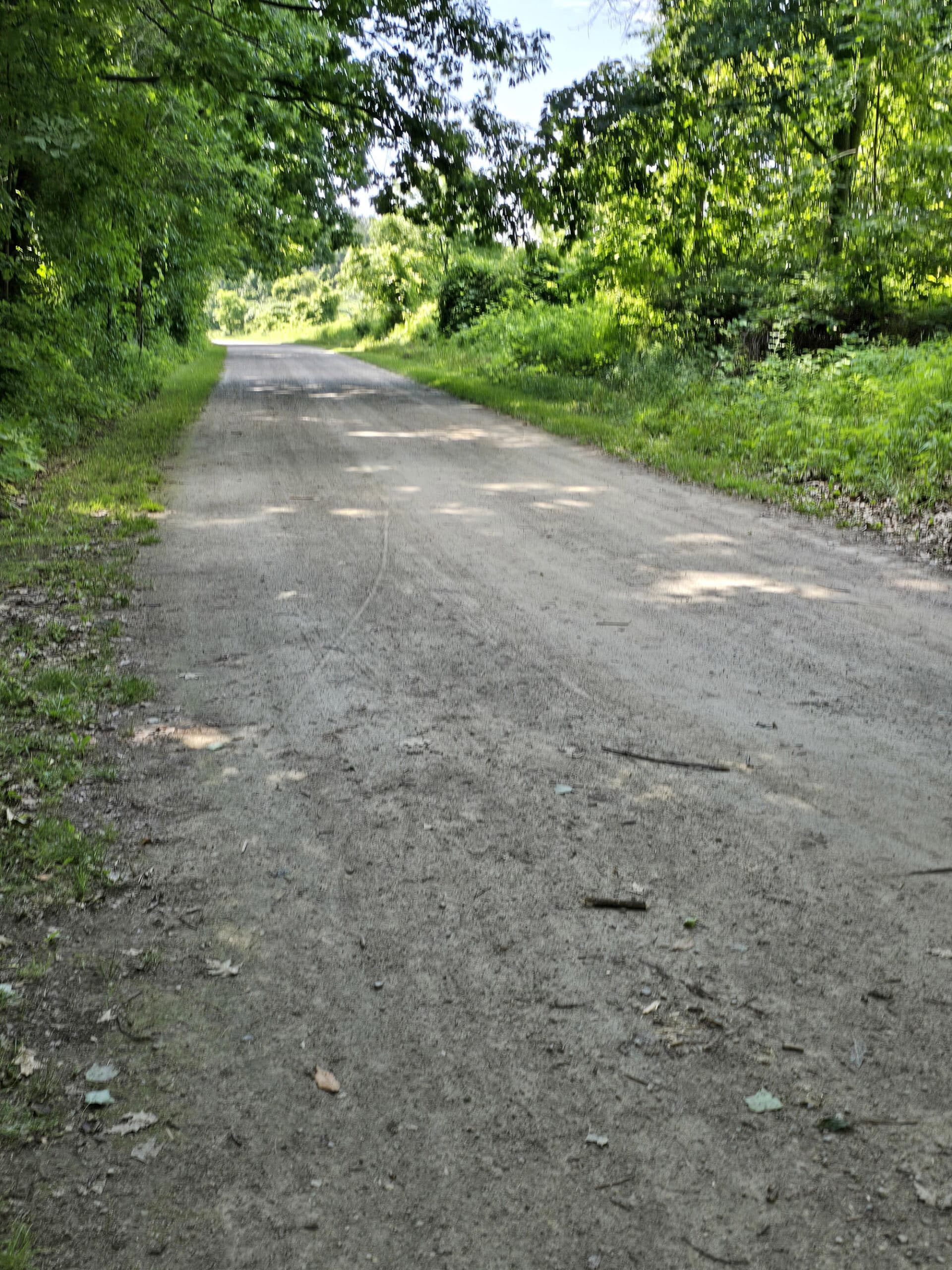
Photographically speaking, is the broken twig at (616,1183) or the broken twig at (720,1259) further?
the broken twig at (616,1183)

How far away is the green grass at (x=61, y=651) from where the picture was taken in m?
3.70

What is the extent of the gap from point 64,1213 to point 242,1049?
599 millimetres

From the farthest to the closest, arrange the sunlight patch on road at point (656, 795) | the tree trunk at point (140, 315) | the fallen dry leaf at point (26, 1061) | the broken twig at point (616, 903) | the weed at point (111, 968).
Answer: the tree trunk at point (140, 315), the sunlight patch on road at point (656, 795), the broken twig at point (616, 903), the weed at point (111, 968), the fallen dry leaf at point (26, 1061)

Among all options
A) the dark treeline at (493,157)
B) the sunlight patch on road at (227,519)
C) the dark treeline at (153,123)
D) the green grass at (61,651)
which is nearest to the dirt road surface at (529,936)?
the green grass at (61,651)

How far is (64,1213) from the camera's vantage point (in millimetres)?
2238

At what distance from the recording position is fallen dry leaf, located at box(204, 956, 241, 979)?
119 inches

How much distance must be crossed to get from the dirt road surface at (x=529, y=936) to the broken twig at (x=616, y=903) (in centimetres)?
3

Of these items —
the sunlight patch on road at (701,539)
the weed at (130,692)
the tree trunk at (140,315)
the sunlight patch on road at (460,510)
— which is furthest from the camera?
the tree trunk at (140,315)

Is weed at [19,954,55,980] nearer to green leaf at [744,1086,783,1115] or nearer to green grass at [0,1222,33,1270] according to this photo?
green grass at [0,1222,33,1270]

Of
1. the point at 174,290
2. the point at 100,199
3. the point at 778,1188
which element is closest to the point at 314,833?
the point at 778,1188

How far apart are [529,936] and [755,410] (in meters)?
12.1

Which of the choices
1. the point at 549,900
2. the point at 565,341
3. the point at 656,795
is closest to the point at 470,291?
the point at 565,341

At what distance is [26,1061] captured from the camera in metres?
2.68

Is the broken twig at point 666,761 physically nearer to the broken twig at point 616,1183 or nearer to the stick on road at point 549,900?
the stick on road at point 549,900
